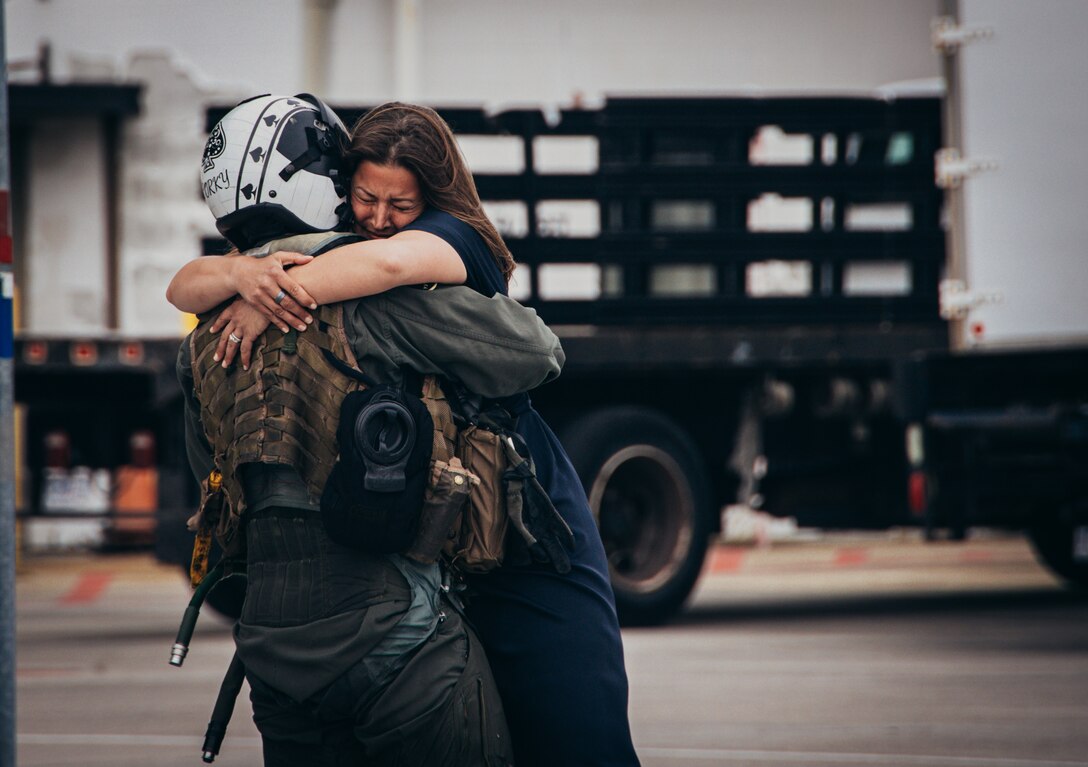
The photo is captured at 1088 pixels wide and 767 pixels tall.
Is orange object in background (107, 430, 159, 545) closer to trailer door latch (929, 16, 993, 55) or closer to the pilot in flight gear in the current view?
trailer door latch (929, 16, 993, 55)

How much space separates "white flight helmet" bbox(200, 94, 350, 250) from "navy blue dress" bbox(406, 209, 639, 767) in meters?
0.18

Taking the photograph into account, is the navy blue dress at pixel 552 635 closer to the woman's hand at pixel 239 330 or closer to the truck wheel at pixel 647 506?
the woman's hand at pixel 239 330

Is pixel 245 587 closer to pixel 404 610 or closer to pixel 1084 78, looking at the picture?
pixel 404 610

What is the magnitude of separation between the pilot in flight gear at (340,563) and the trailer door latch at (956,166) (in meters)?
7.88

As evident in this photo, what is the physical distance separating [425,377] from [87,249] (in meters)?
15.8

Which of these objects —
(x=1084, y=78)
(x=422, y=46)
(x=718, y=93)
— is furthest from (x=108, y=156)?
(x=1084, y=78)

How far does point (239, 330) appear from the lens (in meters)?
2.83

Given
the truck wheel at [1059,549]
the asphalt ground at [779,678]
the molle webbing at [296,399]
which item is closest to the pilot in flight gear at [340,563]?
the molle webbing at [296,399]

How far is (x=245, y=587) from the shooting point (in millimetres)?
3066

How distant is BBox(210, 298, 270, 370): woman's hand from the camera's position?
9.21ft

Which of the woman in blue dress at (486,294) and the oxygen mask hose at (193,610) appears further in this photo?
the oxygen mask hose at (193,610)

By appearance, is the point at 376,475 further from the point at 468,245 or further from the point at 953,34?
the point at 953,34

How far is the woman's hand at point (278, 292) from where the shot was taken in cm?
276

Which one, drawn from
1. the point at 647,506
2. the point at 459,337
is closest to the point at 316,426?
the point at 459,337
